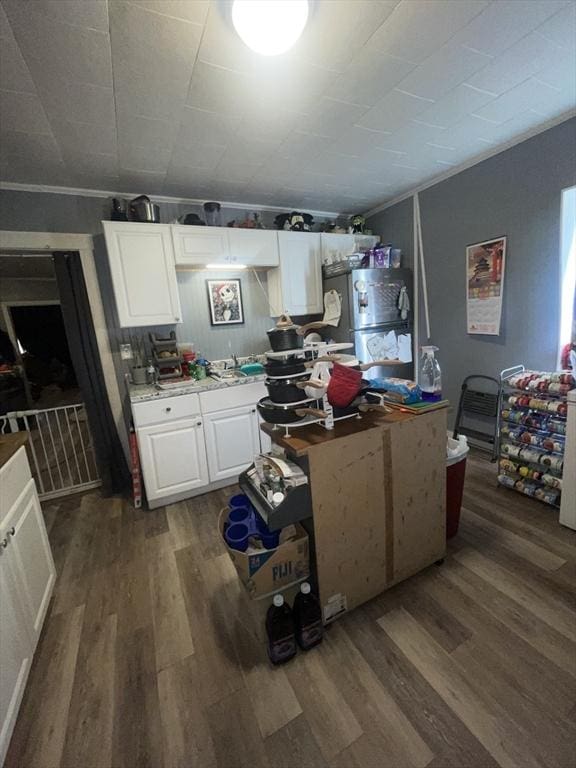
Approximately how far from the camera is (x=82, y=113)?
1643mm

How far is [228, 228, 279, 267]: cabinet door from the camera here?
111 inches

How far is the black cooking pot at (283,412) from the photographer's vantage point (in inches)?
53.7

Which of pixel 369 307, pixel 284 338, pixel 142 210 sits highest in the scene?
pixel 142 210

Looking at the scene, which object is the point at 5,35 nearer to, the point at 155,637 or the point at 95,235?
the point at 95,235

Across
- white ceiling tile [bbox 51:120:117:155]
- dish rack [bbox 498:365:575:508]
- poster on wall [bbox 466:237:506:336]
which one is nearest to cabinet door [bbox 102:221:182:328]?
white ceiling tile [bbox 51:120:117:155]

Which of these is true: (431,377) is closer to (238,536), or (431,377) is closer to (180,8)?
(238,536)

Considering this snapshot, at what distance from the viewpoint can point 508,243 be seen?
8.33 ft

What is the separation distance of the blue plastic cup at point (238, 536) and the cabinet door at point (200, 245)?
7.05ft

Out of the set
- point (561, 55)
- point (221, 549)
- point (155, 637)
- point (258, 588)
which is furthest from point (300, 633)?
point (561, 55)

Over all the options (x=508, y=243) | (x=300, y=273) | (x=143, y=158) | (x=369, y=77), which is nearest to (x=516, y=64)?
(x=369, y=77)

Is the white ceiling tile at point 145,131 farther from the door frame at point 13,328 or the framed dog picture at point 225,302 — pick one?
the door frame at point 13,328

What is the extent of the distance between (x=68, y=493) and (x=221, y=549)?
1720mm

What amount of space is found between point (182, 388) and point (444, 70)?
2414 mm

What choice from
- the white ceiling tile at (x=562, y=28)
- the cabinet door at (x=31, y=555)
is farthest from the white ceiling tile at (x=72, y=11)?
the cabinet door at (x=31, y=555)
